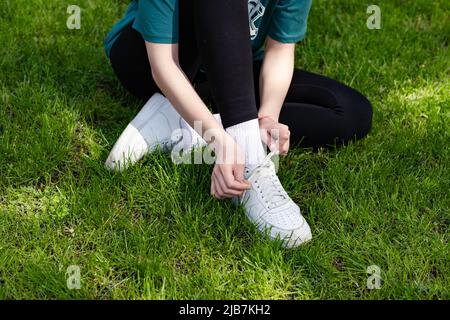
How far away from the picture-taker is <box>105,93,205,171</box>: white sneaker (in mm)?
2020

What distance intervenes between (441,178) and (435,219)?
172 mm

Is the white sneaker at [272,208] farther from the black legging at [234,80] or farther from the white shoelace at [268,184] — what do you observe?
the black legging at [234,80]

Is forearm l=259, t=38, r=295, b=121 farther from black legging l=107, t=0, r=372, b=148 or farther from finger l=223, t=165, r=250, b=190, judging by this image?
finger l=223, t=165, r=250, b=190

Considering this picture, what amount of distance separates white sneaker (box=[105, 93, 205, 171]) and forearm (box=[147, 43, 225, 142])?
21 centimetres

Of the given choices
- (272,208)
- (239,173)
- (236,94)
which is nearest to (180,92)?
(236,94)

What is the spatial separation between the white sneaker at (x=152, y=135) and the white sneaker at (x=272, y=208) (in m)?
0.25

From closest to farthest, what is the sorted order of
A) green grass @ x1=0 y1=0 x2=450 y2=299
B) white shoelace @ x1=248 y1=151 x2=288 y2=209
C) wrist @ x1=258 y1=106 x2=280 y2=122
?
green grass @ x1=0 y1=0 x2=450 y2=299
white shoelace @ x1=248 y1=151 x2=288 y2=209
wrist @ x1=258 y1=106 x2=280 y2=122

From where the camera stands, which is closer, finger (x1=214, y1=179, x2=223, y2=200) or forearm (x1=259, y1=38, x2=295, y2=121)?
finger (x1=214, y1=179, x2=223, y2=200)

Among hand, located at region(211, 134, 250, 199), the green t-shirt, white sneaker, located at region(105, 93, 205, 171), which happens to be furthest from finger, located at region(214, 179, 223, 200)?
the green t-shirt

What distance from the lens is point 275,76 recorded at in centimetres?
203

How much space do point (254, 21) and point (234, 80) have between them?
0.95ft

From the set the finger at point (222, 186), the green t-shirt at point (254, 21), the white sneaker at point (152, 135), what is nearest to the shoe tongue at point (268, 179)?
the finger at point (222, 186)

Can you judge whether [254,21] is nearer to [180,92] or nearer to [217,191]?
[180,92]
